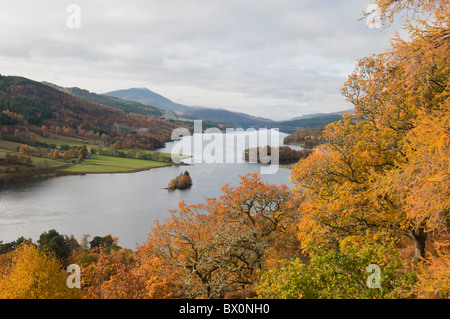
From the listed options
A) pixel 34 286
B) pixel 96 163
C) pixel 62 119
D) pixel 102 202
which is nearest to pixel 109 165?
pixel 96 163

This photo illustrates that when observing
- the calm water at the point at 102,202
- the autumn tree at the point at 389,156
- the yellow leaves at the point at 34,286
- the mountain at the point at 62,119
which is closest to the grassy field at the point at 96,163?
the calm water at the point at 102,202

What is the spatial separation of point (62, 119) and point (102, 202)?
12351cm

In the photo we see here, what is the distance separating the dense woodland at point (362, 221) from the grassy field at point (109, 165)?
81775 millimetres

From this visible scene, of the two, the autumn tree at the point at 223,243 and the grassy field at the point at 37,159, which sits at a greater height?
the grassy field at the point at 37,159

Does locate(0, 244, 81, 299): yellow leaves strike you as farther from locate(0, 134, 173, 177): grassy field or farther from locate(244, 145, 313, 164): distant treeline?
locate(244, 145, 313, 164): distant treeline

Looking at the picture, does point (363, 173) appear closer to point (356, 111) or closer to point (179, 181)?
point (356, 111)

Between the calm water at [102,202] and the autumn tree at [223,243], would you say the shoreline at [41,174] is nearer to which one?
the calm water at [102,202]

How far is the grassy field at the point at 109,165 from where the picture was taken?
301ft

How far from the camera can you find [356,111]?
37.6 feet

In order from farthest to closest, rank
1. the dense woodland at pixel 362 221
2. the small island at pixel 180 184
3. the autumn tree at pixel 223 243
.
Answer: the small island at pixel 180 184 < the autumn tree at pixel 223 243 < the dense woodland at pixel 362 221

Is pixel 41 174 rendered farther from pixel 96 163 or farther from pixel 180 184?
pixel 180 184

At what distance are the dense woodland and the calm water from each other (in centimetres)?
3046

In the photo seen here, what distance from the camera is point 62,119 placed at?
162375 mm
